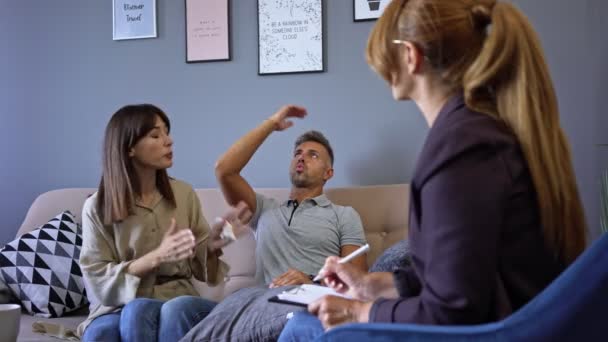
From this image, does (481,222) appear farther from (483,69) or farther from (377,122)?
(377,122)

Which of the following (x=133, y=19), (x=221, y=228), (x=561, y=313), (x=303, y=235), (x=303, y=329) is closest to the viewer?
(x=561, y=313)

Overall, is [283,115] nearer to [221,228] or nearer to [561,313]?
[221,228]

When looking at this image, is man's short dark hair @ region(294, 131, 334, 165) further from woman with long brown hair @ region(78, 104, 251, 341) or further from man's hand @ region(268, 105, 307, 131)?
woman with long brown hair @ region(78, 104, 251, 341)

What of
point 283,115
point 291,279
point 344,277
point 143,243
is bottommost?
point 291,279

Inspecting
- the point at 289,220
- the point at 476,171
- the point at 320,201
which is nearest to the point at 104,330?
the point at 289,220

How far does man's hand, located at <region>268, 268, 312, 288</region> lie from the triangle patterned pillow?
0.83 metres

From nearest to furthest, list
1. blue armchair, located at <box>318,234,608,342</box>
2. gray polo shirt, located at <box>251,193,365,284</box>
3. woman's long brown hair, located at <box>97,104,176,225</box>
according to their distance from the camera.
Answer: blue armchair, located at <box>318,234,608,342</box>, woman's long brown hair, located at <box>97,104,176,225</box>, gray polo shirt, located at <box>251,193,365,284</box>

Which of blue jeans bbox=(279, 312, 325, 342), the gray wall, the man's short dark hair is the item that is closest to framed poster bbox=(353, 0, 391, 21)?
the gray wall

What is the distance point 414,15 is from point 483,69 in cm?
16

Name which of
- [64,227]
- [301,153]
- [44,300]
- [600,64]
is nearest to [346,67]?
[301,153]

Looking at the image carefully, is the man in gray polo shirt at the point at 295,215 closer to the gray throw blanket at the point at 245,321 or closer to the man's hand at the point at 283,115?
the man's hand at the point at 283,115

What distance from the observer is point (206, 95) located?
9.59 ft

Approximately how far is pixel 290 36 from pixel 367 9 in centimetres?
35

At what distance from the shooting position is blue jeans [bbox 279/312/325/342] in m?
1.22
